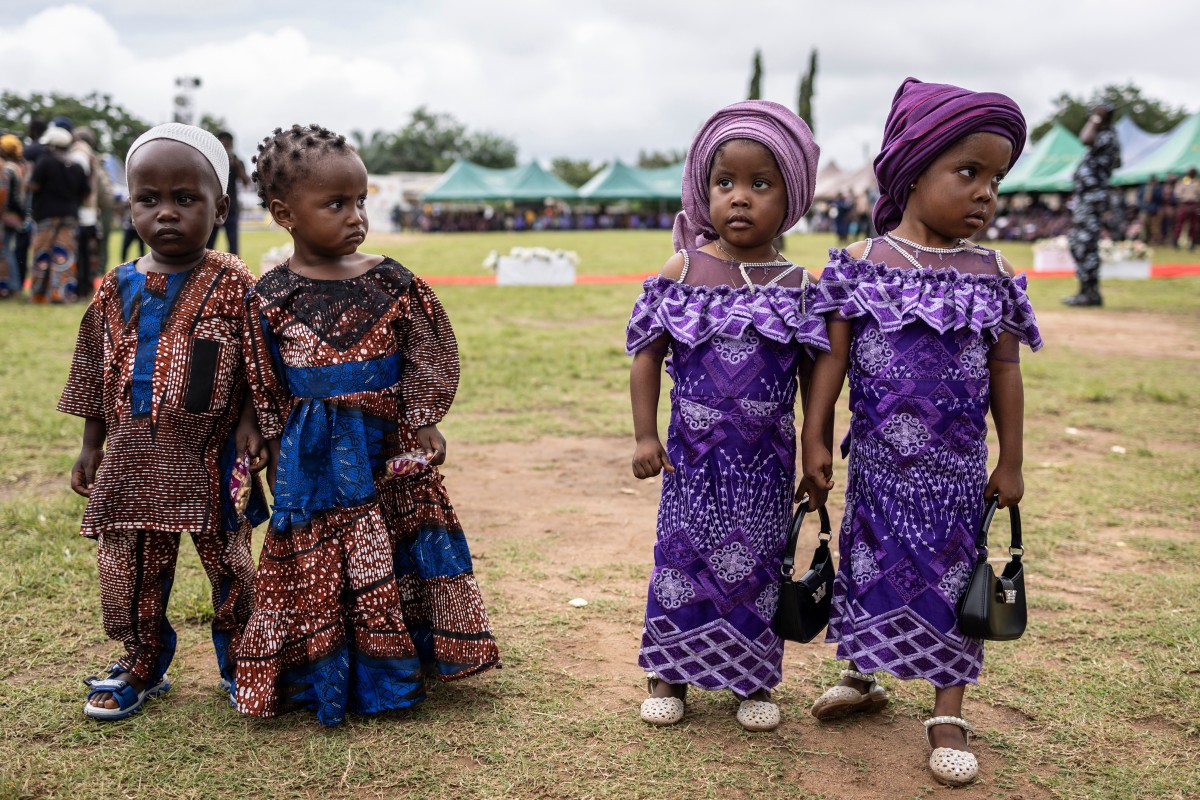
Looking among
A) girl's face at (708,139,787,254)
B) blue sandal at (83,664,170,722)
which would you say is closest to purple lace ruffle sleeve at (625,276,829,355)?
girl's face at (708,139,787,254)

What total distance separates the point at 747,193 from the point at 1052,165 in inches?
1205

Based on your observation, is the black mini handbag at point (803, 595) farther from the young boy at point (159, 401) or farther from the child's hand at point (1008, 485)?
the young boy at point (159, 401)

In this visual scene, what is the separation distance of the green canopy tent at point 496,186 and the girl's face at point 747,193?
133 feet

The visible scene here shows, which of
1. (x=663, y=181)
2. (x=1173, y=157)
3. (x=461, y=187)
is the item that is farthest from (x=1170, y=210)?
(x=461, y=187)

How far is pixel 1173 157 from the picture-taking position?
2589cm

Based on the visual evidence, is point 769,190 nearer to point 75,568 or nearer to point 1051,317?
point 75,568

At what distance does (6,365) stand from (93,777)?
22.5 ft

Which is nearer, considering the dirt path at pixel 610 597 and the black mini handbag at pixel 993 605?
the black mini handbag at pixel 993 605

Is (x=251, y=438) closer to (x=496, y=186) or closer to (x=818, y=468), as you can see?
(x=818, y=468)

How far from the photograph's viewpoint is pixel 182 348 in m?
2.80

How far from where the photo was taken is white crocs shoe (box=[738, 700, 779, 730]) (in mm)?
2871

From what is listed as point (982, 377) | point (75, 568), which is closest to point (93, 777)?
point (75, 568)

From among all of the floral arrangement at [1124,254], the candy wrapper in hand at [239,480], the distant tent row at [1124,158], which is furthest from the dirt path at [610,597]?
the distant tent row at [1124,158]

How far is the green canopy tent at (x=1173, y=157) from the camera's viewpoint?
2545cm
